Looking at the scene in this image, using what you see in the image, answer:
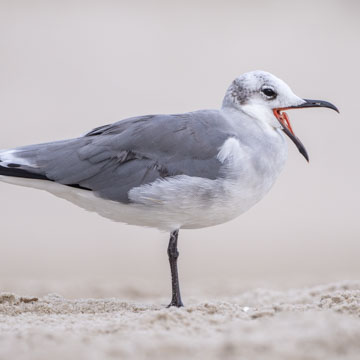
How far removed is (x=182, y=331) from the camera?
3.41 m

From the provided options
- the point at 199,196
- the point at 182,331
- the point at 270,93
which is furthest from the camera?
the point at 270,93

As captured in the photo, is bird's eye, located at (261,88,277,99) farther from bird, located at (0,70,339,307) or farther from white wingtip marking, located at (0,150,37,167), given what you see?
white wingtip marking, located at (0,150,37,167)

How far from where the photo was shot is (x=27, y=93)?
48.2ft

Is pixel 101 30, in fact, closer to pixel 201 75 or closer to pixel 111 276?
pixel 201 75

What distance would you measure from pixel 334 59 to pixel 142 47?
4.64m

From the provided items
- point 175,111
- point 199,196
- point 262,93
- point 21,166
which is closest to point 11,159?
point 21,166

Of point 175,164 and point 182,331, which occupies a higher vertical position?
point 175,164

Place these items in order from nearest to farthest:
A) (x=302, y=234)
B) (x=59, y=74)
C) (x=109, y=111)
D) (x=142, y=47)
→ (x=302, y=234), (x=109, y=111), (x=59, y=74), (x=142, y=47)

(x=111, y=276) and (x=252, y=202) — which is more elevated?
(x=252, y=202)

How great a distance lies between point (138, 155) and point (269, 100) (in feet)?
3.22

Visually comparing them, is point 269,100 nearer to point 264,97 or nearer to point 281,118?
point 264,97

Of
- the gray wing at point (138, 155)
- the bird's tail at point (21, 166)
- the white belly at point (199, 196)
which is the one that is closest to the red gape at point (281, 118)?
the white belly at point (199, 196)

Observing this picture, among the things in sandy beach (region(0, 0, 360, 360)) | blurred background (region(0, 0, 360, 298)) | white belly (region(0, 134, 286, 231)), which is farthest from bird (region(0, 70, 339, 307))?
blurred background (region(0, 0, 360, 298))

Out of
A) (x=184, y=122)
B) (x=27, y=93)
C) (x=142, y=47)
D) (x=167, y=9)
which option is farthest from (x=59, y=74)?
(x=184, y=122)
